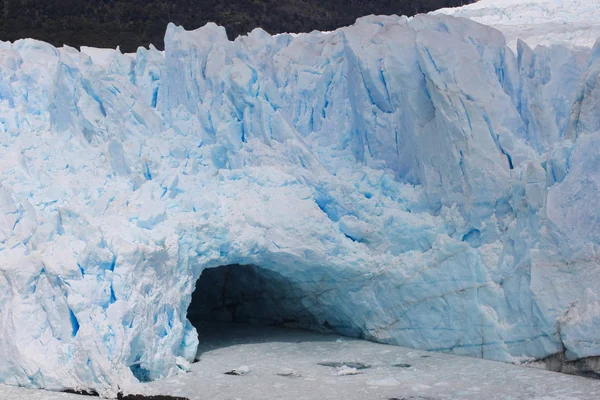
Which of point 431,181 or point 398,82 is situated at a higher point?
point 398,82

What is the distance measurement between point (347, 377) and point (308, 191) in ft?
6.50

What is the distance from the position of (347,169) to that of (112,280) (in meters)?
2.71

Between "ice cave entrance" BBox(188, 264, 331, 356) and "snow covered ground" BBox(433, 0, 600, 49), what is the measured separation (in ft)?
14.3

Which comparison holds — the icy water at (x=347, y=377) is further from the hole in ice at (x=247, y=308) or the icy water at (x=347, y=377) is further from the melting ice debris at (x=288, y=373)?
the hole in ice at (x=247, y=308)

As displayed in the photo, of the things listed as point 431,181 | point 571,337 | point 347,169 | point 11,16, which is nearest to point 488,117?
point 431,181

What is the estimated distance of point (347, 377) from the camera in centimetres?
766

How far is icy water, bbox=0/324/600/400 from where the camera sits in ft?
23.3

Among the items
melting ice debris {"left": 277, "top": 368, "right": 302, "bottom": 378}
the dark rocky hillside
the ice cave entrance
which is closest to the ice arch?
the ice cave entrance

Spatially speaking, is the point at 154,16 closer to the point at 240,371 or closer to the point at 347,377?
the point at 240,371

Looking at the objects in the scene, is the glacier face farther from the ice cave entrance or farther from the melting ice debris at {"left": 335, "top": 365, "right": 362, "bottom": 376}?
the melting ice debris at {"left": 335, "top": 365, "right": 362, "bottom": 376}

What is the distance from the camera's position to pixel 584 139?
758 cm

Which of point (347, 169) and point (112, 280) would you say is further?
point (347, 169)

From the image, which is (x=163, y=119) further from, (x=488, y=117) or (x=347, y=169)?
(x=488, y=117)

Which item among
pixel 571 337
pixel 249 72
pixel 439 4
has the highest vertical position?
pixel 439 4
